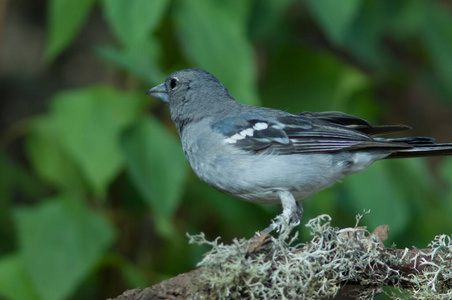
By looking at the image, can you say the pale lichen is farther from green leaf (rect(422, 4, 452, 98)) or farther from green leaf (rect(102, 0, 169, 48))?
green leaf (rect(422, 4, 452, 98))

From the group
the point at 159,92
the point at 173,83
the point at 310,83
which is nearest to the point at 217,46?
the point at 173,83

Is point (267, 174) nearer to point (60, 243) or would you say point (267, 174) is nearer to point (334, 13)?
point (334, 13)

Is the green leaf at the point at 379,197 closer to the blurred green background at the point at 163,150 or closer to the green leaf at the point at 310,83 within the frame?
the blurred green background at the point at 163,150

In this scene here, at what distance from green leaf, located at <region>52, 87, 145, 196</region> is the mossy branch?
1.61 m

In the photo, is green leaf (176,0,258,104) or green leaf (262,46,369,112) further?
green leaf (262,46,369,112)

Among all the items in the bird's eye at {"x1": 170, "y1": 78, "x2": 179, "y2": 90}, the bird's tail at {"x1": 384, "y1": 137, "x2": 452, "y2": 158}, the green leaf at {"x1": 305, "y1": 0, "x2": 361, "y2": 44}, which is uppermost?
the green leaf at {"x1": 305, "y1": 0, "x2": 361, "y2": 44}

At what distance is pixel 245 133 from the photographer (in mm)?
3688

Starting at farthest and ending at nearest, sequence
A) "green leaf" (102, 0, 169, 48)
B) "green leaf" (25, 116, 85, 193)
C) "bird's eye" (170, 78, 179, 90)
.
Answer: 1. "green leaf" (25, 116, 85, 193)
2. "bird's eye" (170, 78, 179, 90)
3. "green leaf" (102, 0, 169, 48)

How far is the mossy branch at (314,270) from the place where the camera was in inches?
99.1

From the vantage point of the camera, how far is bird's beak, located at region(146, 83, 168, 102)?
4285 mm

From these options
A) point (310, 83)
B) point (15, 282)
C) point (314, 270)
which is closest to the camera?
point (314, 270)

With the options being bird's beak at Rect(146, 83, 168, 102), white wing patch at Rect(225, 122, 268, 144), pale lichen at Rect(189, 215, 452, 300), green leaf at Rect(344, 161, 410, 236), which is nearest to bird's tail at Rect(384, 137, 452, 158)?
pale lichen at Rect(189, 215, 452, 300)

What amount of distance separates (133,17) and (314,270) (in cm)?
200

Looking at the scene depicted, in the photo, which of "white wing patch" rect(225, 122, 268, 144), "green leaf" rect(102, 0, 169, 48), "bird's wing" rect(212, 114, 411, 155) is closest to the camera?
"bird's wing" rect(212, 114, 411, 155)
